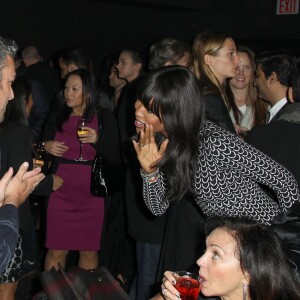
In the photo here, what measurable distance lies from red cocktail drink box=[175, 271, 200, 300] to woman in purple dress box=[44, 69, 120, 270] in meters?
2.00

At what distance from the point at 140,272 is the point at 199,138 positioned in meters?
1.15

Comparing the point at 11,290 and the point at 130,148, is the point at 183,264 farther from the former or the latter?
the point at 11,290

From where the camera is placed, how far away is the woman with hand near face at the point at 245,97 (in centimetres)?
444

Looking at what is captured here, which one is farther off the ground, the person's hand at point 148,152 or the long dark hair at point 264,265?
the person's hand at point 148,152

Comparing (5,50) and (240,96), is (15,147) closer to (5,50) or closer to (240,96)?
(5,50)

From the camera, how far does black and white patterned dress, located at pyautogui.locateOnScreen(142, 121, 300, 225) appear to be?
2.31 metres

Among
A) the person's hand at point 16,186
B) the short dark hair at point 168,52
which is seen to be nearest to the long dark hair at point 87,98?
the short dark hair at point 168,52

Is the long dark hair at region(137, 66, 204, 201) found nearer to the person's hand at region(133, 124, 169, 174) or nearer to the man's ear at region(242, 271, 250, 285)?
the person's hand at region(133, 124, 169, 174)

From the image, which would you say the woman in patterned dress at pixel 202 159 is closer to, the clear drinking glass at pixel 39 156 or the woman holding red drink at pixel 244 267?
the woman holding red drink at pixel 244 267

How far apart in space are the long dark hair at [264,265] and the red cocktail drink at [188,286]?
0.18 m

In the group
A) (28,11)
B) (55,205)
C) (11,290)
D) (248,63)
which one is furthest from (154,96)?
(28,11)

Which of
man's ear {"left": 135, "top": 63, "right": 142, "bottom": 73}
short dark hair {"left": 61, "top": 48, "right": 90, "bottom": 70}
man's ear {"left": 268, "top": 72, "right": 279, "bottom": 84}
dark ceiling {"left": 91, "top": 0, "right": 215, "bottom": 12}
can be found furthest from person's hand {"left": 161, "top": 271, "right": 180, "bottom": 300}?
dark ceiling {"left": 91, "top": 0, "right": 215, "bottom": 12}

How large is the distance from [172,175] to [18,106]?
4.82 feet

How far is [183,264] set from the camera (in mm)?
2635
